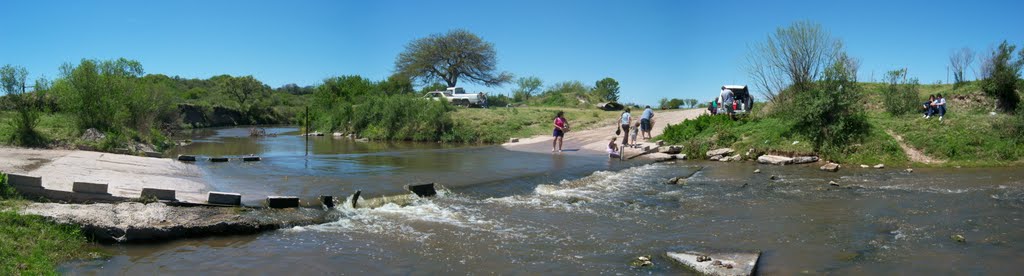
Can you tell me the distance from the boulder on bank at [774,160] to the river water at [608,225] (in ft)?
7.81

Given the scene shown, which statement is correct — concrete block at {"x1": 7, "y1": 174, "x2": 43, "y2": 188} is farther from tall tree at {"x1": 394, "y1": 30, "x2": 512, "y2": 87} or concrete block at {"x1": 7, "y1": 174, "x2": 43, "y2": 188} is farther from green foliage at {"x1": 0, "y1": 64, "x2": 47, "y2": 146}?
tall tree at {"x1": 394, "y1": 30, "x2": 512, "y2": 87}

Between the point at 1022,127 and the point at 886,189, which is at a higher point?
the point at 1022,127

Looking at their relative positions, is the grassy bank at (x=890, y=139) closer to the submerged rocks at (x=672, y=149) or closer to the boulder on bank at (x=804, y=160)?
the submerged rocks at (x=672, y=149)

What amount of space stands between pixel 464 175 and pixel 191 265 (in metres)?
8.24

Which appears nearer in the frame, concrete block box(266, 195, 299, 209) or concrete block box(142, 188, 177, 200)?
concrete block box(142, 188, 177, 200)

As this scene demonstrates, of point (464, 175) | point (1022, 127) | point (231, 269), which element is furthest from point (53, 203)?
point (1022, 127)

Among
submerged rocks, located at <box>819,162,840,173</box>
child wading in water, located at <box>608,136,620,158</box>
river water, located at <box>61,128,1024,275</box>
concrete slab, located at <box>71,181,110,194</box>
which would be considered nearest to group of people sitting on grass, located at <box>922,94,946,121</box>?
river water, located at <box>61,128,1024,275</box>

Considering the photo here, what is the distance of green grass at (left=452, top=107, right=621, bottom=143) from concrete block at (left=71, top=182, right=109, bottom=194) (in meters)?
20.9

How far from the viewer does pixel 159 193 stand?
→ 9195 mm

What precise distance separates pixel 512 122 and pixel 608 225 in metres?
22.7

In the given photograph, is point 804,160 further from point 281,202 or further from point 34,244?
point 34,244

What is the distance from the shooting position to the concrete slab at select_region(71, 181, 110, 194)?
888 centimetres

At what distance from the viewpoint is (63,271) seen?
261 inches

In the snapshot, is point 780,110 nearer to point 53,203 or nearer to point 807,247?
point 807,247
